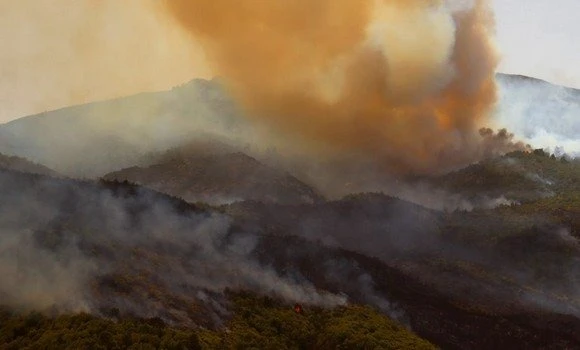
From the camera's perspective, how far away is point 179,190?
164625 mm

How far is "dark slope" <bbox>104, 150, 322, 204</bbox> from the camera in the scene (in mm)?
160250

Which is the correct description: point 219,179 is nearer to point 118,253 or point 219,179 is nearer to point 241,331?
point 118,253

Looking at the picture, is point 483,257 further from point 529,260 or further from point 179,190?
point 179,190

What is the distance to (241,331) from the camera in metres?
67.2

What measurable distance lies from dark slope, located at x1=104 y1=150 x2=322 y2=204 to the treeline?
77547 mm

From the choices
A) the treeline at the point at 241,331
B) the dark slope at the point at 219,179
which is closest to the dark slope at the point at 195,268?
the treeline at the point at 241,331

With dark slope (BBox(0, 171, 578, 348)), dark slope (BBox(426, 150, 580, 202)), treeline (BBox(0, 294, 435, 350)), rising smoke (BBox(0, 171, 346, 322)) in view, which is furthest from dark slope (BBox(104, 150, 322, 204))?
treeline (BBox(0, 294, 435, 350))

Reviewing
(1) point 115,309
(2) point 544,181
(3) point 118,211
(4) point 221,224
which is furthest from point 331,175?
(1) point 115,309

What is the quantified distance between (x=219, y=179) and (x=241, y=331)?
10479 cm

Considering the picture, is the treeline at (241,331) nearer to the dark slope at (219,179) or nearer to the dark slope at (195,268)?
the dark slope at (195,268)

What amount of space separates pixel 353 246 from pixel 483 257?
24660mm

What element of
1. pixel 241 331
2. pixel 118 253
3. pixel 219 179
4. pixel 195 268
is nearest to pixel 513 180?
pixel 219 179

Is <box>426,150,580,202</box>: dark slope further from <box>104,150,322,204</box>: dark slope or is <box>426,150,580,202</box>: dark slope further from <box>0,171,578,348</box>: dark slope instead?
<box>0,171,578,348</box>: dark slope

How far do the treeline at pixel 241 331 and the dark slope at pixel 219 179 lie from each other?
77.5 metres
